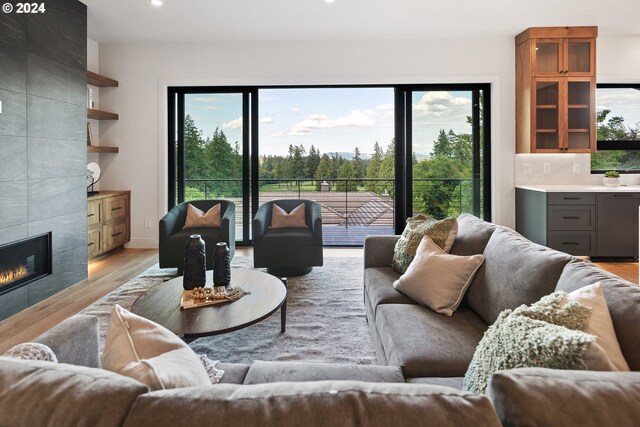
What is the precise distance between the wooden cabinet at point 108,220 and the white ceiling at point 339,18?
6.86ft

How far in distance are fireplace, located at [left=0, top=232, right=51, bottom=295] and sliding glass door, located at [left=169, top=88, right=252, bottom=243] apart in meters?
2.22

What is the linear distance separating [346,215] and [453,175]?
2254mm

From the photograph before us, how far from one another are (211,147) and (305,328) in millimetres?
3736

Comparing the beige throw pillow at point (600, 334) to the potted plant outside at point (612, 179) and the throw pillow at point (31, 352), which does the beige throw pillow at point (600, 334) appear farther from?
the potted plant outside at point (612, 179)

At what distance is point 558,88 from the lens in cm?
509

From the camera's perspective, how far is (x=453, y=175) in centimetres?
575

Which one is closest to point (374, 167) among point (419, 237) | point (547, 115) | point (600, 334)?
point (547, 115)

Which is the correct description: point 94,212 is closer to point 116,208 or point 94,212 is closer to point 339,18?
point 116,208

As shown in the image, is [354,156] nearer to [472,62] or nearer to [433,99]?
[433,99]

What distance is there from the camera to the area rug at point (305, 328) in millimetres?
2459

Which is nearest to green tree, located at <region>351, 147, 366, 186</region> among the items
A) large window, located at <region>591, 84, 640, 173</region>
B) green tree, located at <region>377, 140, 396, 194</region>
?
green tree, located at <region>377, 140, 396, 194</region>

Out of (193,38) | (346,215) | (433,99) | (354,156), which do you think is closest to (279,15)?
(193,38)

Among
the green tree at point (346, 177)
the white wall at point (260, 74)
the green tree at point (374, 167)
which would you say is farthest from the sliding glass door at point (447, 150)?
the green tree at point (346, 177)

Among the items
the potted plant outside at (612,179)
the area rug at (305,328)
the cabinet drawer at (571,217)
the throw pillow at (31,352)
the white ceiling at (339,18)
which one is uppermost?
the white ceiling at (339,18)
